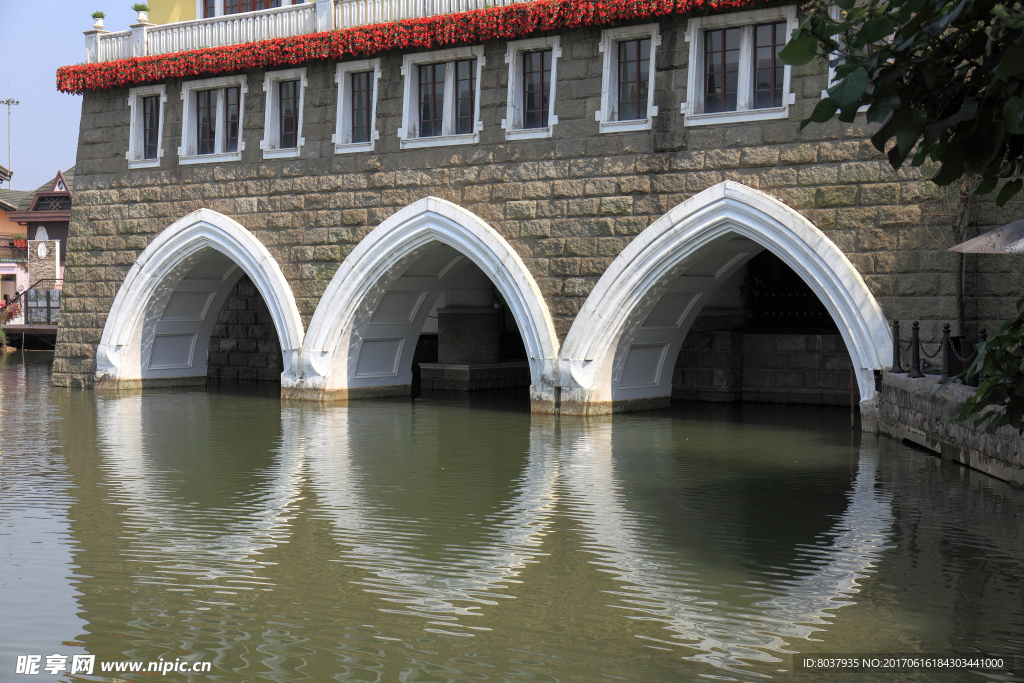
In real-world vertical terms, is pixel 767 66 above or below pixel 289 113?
below

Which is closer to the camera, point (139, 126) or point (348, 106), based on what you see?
point (348, 106)

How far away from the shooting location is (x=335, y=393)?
1672 cm

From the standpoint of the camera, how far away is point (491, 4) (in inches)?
591

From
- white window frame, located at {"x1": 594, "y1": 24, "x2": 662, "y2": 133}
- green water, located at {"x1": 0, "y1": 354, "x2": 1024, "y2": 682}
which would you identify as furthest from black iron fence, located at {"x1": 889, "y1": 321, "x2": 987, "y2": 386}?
white window frame, located at {"x1": 594, "y1": 24, "x2": 662, "y2": 133}

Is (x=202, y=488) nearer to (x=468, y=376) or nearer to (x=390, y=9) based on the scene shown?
(x=390, y=9)

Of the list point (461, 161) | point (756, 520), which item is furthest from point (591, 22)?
point (756, 520)

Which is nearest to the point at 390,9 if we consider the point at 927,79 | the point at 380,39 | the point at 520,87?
the point at 380,39

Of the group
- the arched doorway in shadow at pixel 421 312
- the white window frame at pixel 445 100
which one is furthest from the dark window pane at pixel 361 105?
the arched doorway in shadow at pixel 421 312

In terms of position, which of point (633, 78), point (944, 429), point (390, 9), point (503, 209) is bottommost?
point (944, 429)

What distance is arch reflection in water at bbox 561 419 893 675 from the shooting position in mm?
5102

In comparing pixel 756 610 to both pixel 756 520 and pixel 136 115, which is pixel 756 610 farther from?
pixel 136 115

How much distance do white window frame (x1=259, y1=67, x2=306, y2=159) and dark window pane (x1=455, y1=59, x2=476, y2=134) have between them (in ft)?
8.84

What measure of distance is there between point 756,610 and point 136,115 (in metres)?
15.8

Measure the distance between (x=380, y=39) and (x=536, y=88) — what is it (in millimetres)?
2478
